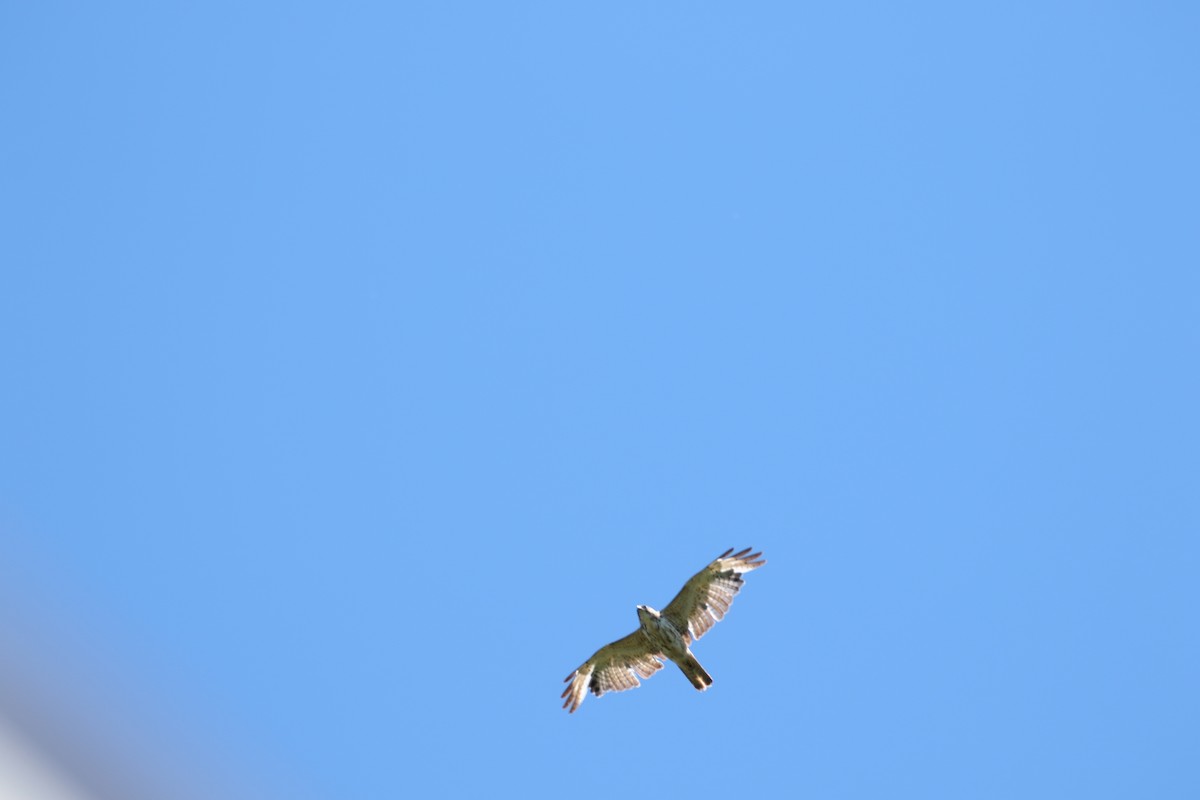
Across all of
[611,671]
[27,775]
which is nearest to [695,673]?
[611,671]

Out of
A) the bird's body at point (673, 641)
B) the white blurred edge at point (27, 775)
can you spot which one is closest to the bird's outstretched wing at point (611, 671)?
the bird's body at point (673, 641)

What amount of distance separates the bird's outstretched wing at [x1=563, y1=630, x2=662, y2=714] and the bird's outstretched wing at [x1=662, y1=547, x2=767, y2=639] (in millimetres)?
1085

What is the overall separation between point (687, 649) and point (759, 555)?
6.41 feet

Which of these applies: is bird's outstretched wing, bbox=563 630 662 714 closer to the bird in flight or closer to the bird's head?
the bird in flight

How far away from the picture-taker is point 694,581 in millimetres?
18641

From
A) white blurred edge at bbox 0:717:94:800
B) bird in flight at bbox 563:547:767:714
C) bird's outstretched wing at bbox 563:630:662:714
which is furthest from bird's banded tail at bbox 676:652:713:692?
white blurred edge at bbox 0:717:94:800

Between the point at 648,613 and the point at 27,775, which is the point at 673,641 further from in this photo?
the point at 27,775

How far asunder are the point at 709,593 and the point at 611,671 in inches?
99.5

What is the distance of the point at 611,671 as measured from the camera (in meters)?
20.0

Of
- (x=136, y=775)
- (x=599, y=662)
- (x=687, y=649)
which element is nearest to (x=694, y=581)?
(x=687, y=649)

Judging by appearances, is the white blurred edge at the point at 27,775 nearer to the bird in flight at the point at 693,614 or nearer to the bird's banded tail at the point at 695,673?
the bird in flight at the point at 693,614

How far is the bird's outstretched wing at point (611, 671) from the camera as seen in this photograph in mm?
19641

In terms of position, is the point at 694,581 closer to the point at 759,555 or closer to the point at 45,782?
the point at 759,555

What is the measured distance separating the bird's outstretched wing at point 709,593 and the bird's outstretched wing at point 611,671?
1085 mm
